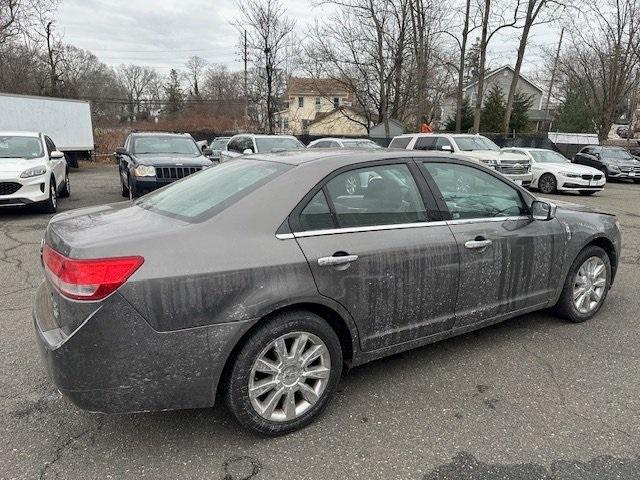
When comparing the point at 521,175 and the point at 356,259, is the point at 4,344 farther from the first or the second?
the point at 521,175

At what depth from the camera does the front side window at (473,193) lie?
318cm

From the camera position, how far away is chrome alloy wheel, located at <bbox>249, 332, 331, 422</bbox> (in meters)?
2.45

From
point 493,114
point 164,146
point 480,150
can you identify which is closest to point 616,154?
point 480,150

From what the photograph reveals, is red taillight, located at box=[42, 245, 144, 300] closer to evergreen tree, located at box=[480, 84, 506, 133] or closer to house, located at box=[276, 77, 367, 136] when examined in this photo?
house, located at box=[276, 77, 367, 136]

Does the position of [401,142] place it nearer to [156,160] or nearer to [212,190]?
[156,160]

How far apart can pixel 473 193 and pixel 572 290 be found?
1430mm

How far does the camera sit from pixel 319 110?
65.2m

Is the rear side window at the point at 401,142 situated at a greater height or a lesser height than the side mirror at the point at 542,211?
greater

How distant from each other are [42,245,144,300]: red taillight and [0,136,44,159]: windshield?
8183mm

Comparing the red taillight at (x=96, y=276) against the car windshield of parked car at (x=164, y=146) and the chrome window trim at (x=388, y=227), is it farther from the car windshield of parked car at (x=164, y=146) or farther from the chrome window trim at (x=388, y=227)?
the car windshield of parked car at (x=164, y=146)

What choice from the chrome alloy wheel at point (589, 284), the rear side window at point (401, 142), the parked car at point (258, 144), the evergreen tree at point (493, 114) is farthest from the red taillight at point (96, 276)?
the evergreen tree at point (493, 114)

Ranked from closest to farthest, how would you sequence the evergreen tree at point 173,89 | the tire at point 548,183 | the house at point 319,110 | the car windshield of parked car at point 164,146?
the car windshield of parked car at point 164,146 < the tire at point 548,183 < the house at point 319,110 < the evergreen tree at point 173,89

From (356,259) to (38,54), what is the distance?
38226 millimetres

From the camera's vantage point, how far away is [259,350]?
2375mm
